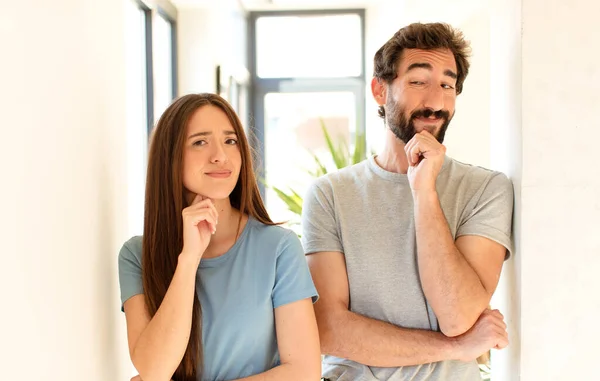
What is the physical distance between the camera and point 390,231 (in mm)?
1824

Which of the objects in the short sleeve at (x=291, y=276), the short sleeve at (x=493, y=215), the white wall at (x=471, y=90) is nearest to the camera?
the short sleeve at (x=291, y=276)

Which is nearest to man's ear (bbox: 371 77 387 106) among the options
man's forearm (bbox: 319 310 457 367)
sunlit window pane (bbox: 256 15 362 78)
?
man's forearm (bbox: 319 310 457 367)

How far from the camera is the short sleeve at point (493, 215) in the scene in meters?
1.75

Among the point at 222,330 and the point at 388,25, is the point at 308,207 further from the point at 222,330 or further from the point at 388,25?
the point at 388,25

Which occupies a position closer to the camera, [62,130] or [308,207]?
[62,130]

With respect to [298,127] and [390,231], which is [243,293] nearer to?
[390,231]

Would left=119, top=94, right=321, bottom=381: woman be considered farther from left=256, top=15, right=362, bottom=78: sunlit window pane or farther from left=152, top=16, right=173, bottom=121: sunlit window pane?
left=256, top=15, right=362, bottom=78: sunlit window pane

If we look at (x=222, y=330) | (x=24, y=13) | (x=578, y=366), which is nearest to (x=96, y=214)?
(x=222, y=330)

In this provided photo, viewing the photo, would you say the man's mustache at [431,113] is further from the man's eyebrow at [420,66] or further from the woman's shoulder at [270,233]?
the woman's shoulder at [270,233]

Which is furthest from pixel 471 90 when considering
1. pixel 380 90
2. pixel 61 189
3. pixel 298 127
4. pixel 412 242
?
pixel 61 189

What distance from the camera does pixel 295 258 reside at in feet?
5.47

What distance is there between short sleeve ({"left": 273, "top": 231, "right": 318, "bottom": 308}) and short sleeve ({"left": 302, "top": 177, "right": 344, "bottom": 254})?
0.44 ft

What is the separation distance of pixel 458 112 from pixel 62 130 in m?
3.27

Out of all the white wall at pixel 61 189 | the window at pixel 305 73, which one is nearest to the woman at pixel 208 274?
the white wall at pixel 61 189
